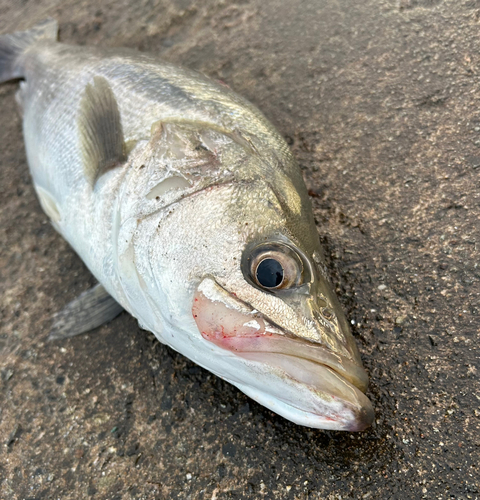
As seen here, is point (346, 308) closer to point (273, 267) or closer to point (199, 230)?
point (273, 267)

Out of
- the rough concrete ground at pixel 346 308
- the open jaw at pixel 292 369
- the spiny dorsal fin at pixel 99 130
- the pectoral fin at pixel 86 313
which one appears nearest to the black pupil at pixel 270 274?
the open jaw at pixel 292 369

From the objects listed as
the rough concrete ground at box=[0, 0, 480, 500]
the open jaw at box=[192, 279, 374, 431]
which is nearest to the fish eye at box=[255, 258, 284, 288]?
the open jaw at box=[192, 279, 374, 431]

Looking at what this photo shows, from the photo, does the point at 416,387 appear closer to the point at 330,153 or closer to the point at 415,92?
the point at 330,153

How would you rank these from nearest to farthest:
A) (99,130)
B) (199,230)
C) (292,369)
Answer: (292,369), (199,230), (99,130)

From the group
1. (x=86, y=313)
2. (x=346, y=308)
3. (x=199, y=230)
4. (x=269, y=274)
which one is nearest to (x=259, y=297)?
(x=269, y=274)

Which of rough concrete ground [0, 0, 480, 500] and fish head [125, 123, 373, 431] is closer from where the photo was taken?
fish head [125, 123, 373, 431]

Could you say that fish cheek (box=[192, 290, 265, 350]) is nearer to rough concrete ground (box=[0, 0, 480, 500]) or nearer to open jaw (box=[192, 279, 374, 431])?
open jaw (box=[192, 279, 374, 431])

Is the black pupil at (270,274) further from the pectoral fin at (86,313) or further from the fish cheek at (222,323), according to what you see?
the pectoral fin at (86,313)

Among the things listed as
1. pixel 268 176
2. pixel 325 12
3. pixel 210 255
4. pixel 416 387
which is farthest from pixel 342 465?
pixel 325 12
